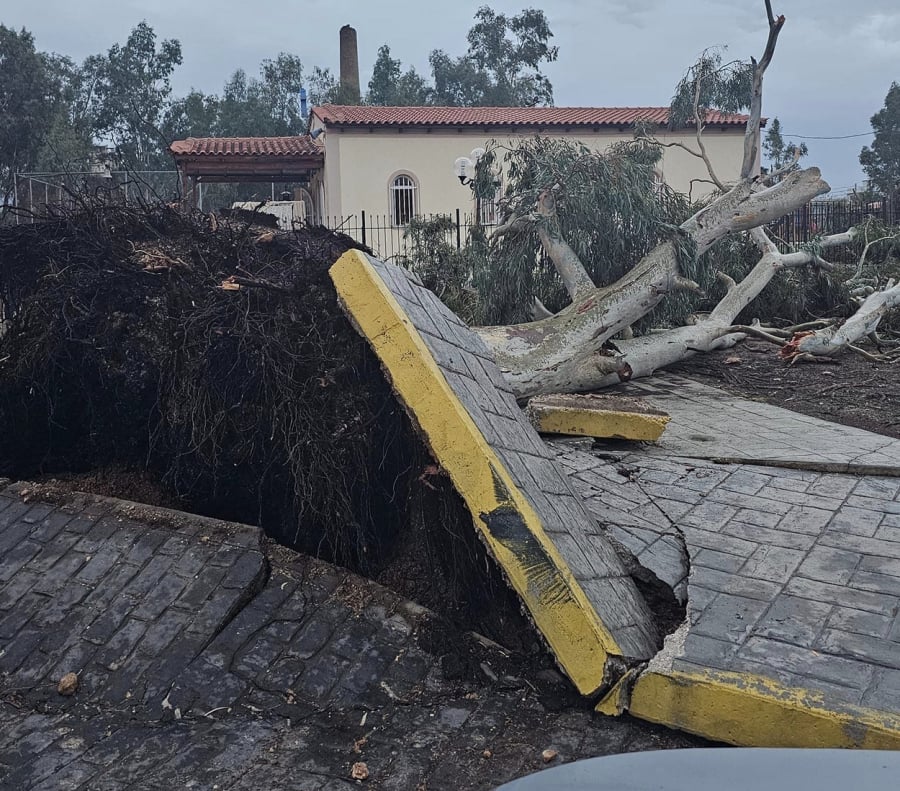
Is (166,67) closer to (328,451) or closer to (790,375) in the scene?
(790,375)

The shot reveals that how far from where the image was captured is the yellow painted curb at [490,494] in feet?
9.23

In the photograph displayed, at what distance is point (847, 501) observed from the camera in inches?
195

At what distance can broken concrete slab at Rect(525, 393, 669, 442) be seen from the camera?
20.0ft

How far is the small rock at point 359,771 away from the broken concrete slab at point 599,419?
12.6 feet

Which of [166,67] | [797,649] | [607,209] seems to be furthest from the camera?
[166,67]

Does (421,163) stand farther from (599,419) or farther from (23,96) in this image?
(599,419)

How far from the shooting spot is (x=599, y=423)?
20.3 ft

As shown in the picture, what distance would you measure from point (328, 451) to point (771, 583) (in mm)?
2034

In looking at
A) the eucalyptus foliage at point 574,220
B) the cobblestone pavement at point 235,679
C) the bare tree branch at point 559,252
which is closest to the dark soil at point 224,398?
the cobblestone pavement at point 235,679

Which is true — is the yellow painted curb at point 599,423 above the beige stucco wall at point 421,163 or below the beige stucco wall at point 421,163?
below

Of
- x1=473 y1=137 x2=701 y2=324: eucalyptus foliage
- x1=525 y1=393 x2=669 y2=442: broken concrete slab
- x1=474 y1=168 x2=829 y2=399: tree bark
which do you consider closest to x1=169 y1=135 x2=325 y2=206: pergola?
x1=473 y1=137 x2=701 y2=324: eucalyptus foliage

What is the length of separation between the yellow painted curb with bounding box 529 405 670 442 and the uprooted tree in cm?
115

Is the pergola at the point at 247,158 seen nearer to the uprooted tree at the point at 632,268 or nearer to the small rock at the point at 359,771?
the uprooted tree at the point at 632,268

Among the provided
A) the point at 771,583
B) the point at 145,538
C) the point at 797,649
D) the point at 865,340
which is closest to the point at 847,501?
the point at 771,583
